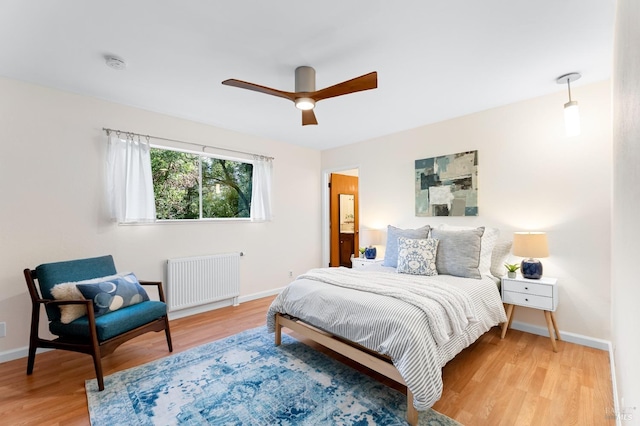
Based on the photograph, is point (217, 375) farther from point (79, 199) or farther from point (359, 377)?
point (79, 199)

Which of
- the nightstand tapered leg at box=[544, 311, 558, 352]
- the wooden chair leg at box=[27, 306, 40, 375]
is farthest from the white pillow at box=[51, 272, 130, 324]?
the nightstand tapered leg at box=[544, 311, 558, 352]

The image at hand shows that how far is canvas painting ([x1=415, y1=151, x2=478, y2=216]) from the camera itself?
136 inches

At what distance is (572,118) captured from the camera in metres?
2.57

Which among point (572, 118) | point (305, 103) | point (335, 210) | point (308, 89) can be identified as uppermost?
point (308, 89)

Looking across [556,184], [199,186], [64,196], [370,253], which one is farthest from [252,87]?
[556,184]

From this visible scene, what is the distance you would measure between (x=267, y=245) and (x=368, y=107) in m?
2.57

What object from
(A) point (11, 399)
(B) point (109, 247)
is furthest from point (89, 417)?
(B) point (109, 247)

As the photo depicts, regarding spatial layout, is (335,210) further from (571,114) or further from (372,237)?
(571,114)

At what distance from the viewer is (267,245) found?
4543 mm

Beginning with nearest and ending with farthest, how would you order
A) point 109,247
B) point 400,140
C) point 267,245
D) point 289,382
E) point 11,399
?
point 11,399, point 289,382, point 109,247, point 400,140, point 267,245

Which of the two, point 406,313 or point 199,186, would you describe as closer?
point 406,313

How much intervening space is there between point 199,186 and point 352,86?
8.78 ft

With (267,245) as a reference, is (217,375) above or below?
below

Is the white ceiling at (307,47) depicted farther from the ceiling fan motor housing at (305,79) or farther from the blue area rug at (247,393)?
the blue area rug at (247,393)
